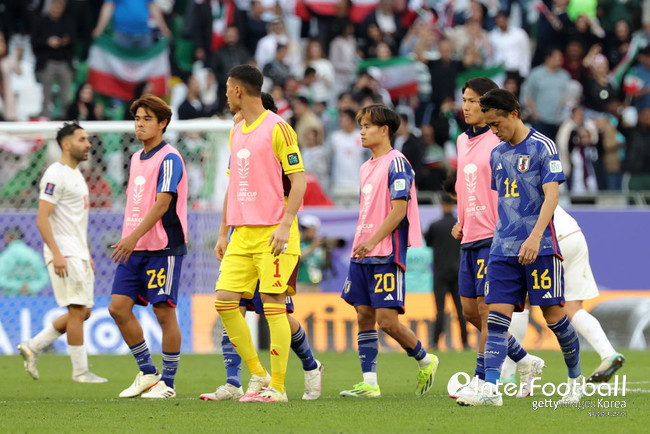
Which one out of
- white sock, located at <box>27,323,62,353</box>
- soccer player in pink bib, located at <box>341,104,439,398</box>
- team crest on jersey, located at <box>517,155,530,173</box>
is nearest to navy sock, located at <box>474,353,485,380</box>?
soccer player in pink bib, located at <box>341,104,439,398</box>

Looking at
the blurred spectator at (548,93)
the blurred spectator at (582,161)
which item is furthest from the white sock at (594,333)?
the blurred spectator at (548,93)

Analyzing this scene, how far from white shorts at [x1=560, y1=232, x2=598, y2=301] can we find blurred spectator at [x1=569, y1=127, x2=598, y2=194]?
8.36 m

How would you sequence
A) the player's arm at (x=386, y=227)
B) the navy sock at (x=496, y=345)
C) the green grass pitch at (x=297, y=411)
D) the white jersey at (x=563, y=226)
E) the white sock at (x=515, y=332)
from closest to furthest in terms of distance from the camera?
the green grass pitch at (x=297, y=411), the navy sock at (x=496, y=345), the player's arm at (x=386, y=227), the white sock at (x=515, y=332), the white jersey at (x=563, y=226)

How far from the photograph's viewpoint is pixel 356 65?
20781mm

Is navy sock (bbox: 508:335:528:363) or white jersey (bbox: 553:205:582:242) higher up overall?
white jersey (bbox: 553:205:582:242)

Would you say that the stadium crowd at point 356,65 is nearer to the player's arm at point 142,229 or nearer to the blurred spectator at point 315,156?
the blurred spectator at point 315,156

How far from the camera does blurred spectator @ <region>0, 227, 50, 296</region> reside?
1533 centimetres

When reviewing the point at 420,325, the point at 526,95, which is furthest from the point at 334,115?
the point at 420,325

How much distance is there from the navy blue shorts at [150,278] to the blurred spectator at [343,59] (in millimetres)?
11900

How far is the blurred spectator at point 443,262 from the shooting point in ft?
51.0

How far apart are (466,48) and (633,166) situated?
396 centimetres

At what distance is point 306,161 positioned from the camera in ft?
58.7

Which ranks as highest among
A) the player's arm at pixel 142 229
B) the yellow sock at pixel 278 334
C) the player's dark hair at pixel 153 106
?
the player's dark hair at pixel 153 106

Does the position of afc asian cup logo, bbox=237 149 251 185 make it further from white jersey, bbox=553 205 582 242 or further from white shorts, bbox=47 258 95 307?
white jersey, bbox=553 205 582 242
